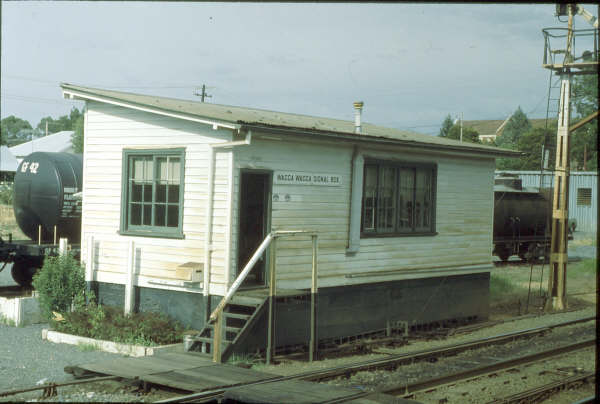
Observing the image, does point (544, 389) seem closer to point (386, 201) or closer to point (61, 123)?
point (386, 201)

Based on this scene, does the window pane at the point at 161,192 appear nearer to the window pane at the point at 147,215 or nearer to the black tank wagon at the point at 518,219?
the window pane at the point at 147,215

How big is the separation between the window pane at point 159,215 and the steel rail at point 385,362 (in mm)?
3983

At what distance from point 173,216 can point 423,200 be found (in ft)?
18.1

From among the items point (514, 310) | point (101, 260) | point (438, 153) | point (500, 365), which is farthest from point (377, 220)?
point (514, 310)

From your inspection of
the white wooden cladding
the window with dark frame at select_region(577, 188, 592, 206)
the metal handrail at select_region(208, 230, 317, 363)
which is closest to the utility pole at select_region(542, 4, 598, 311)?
the white wooden cladding

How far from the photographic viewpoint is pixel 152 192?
11711 millimetres

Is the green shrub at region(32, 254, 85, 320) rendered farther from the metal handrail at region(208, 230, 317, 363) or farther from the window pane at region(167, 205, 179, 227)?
the metal handrail at region(208, 230, 317, 363)

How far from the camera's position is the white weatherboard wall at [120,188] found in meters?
10.9

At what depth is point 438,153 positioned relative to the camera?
14.3 m

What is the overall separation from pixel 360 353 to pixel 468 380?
2.40 m

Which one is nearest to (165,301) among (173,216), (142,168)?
(173,216)

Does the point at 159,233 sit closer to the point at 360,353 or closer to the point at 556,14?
the point at 360,353

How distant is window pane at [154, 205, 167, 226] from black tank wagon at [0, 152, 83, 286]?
3.47 meters

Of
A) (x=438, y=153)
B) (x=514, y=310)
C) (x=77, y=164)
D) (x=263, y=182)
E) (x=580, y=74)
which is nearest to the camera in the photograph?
(x=263, y=182)
